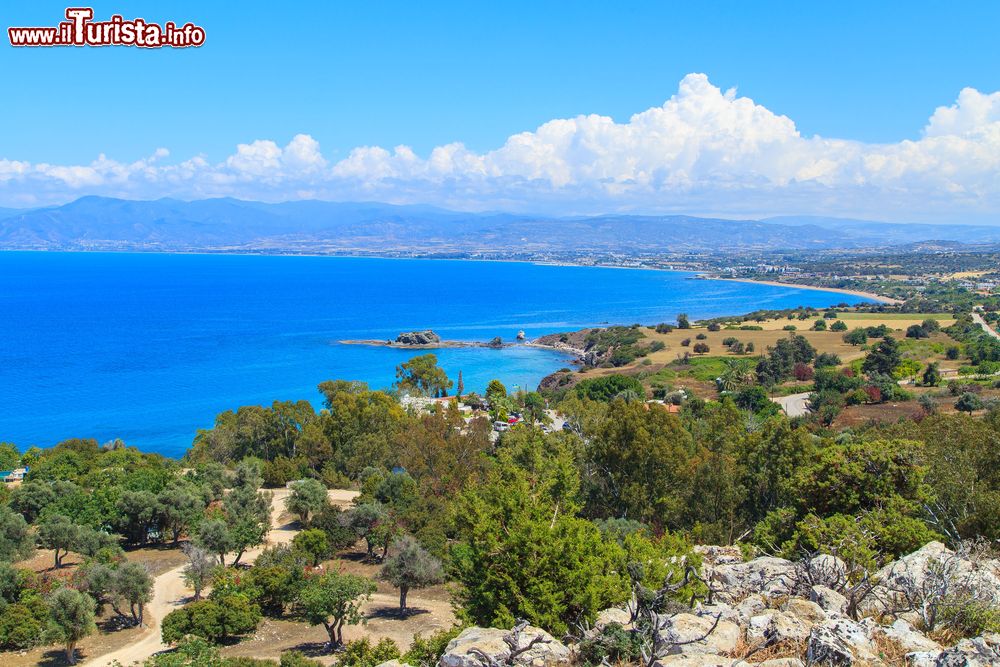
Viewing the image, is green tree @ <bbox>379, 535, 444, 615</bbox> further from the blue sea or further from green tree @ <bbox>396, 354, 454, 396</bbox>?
green tree @ <bbox>396, 354, 454, 396</bbox>

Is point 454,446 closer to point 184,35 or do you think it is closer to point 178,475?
point 178,475

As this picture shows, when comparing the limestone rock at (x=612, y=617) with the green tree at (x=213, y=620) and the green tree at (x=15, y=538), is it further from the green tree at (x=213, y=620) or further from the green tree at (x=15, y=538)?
the green tree at (x=15, y=538)

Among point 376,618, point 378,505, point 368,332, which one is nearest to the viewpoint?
point 376,618

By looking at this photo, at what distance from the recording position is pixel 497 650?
11172 mm

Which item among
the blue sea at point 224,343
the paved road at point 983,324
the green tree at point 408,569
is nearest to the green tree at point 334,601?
the green tree at point 408,569

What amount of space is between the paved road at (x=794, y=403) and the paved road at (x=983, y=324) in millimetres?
42285

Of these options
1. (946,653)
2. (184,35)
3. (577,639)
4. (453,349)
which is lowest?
(453,349)

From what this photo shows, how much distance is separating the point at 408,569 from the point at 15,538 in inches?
644

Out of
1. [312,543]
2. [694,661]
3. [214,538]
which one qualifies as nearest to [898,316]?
[312,543]

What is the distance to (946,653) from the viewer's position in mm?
9695

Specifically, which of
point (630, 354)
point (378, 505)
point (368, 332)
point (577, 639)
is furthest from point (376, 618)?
point (368, 332)

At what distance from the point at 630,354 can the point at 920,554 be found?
76904 mm

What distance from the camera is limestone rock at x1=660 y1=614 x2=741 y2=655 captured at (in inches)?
434

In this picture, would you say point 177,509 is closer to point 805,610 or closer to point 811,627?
point 805,610
